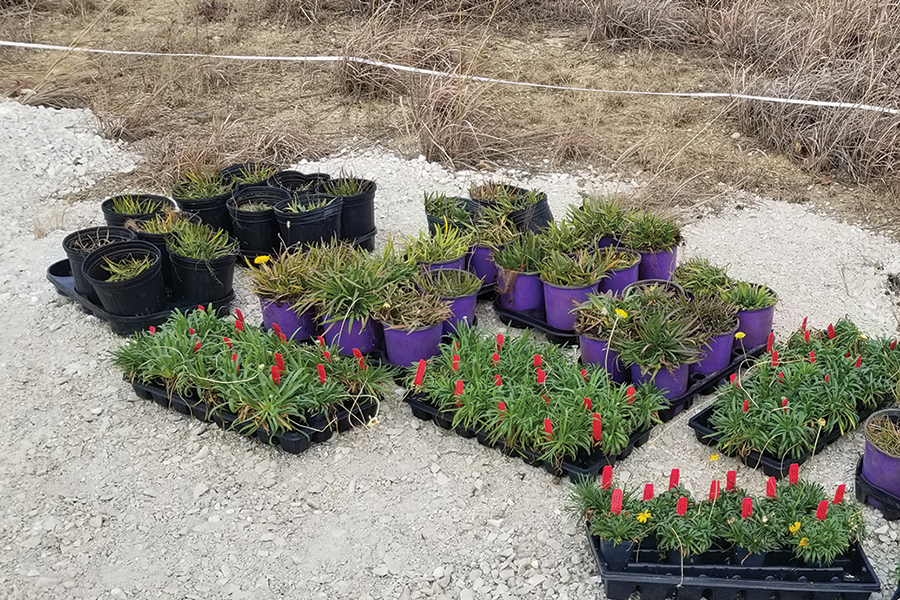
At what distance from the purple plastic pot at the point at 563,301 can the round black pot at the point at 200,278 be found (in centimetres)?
175

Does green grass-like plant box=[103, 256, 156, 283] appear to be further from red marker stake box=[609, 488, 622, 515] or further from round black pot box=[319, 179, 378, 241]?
red marker stake box=[609, 488, 622, 515]

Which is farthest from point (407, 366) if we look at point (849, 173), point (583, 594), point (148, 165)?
point (849, 173)

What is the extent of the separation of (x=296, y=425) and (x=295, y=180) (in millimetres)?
2523

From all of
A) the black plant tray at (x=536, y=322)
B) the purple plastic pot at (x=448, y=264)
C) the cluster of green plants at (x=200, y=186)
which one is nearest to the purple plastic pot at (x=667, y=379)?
the black plant tray at (x=536, y=322)

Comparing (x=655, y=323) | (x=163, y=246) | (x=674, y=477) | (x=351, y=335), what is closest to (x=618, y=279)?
(x=655, y=323)

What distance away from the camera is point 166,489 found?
3.30m

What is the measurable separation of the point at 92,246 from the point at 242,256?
847 millimetres

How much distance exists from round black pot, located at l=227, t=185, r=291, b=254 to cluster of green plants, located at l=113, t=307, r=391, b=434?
3.37 ft

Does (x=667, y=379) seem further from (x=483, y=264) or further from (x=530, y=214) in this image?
(x=530, y=214)

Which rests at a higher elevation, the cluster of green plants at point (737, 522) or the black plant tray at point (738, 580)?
the cluster of green plants at point (737, 522)

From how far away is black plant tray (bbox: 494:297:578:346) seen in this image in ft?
13.7

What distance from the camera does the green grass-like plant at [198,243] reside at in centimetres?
442

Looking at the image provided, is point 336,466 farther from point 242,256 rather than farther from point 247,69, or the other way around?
point 247,69

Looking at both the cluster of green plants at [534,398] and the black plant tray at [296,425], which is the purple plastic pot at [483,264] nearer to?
the cluster of green plants at [534,398]
